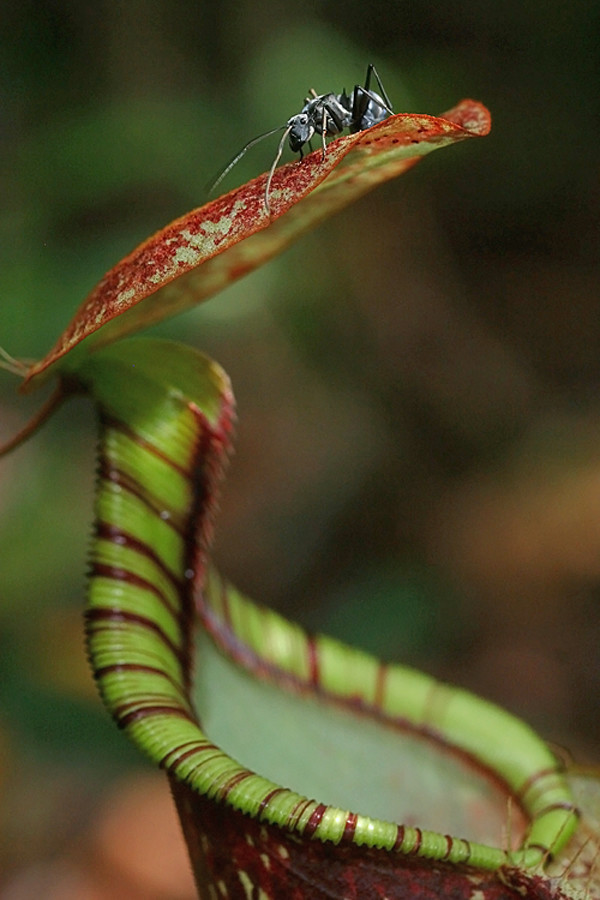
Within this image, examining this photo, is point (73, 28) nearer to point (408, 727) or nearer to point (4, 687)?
point (4, 687)

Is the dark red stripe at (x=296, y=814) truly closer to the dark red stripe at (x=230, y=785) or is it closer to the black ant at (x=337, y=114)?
the dark red stripe at (x=230, y=785)

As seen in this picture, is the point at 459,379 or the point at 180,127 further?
the point at 459,379

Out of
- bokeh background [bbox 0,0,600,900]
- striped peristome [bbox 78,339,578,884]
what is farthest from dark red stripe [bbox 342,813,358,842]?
bokeh background [bbox 0,0,600,900]

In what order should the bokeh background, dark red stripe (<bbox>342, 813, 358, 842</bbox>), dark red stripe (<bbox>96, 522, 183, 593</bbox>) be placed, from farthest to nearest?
the bokeh background < dark red stripe (<bbox>96, 522, 183, 593</bbox>) < dark red stripe (<bbox>342, 813, 358, 842</bbox>)

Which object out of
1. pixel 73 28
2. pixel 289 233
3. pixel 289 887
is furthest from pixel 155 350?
pixel 73 28

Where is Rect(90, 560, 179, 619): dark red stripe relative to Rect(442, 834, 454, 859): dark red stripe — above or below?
above

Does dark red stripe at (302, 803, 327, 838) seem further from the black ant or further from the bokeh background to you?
the bokeh background
